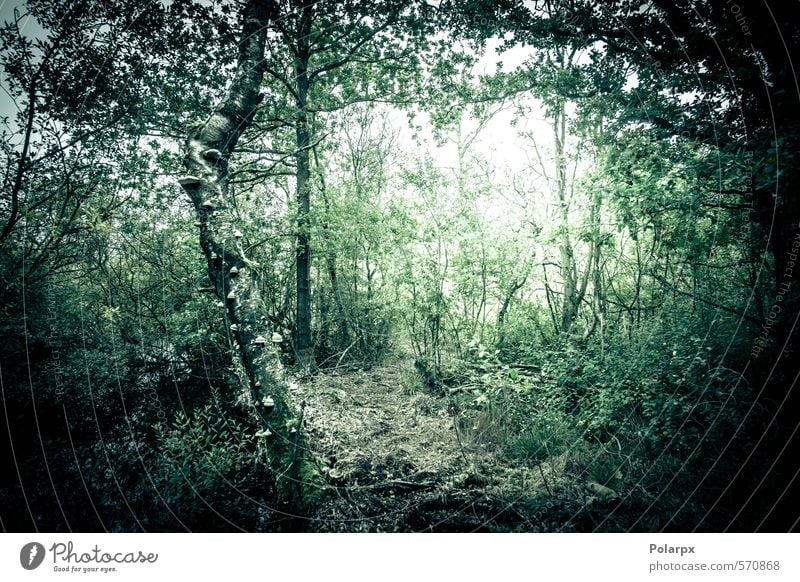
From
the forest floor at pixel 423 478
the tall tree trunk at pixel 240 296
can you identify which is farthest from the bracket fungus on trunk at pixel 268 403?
the forest floor at pixel 423 478

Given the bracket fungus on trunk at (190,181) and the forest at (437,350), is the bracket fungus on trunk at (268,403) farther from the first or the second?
the bracket fungus on trunk at (190,181)

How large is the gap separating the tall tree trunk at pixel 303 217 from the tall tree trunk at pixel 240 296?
2.13 m

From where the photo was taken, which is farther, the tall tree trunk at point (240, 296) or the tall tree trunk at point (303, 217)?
the tall tree trunk at point (303, 217)

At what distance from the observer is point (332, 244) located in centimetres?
603

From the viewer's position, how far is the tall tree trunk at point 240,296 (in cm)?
269

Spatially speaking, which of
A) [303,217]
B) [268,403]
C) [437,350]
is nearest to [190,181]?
[268,403]

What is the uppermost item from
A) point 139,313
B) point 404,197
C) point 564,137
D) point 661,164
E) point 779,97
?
point 564,137

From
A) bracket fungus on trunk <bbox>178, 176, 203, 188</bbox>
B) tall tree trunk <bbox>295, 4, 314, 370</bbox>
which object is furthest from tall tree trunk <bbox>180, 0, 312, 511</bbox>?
tall tree trunk <bbox>295, 4, 314, 370</bbox>

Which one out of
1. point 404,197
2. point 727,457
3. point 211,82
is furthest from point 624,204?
point 211,82

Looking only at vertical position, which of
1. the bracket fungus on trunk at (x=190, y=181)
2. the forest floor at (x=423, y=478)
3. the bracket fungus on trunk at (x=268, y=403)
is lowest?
the forest floor at (x=423, y=478)

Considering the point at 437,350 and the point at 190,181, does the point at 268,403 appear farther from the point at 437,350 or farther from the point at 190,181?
the point at 437,350

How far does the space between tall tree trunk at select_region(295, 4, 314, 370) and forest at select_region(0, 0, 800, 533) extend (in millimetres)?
109

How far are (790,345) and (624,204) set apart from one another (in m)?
1.64

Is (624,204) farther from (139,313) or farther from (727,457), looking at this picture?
(139,313)
